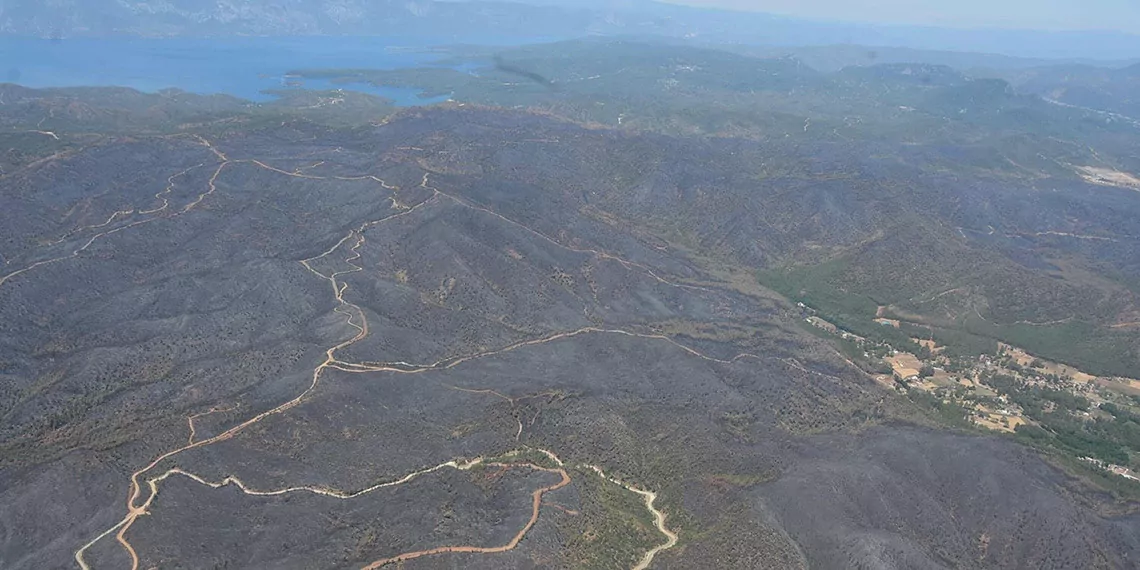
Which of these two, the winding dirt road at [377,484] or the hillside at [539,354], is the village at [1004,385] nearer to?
the hillside at [539,354]

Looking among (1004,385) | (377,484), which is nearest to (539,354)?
(377,484)

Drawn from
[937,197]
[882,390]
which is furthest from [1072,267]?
[882,390]

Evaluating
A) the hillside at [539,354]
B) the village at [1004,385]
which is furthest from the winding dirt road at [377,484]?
the village at [1004,385]

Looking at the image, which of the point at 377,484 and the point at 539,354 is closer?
the point at 377,484

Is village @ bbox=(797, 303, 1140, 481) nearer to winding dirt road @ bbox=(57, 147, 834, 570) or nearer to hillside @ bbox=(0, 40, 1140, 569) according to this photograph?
hillside @ bbox=(0, 40, 1140, 569)

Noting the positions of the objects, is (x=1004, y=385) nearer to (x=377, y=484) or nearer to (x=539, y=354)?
(x=539, y=354)

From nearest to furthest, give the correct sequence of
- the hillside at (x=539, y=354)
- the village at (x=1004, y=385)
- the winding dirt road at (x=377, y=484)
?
the winding dirt road at (x=377, y=484) < the hillside at (x=539, y=354) < the village at (x=1004, y=385)

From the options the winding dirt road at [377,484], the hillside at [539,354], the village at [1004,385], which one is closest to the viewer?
the winding dirt road at [377,484]

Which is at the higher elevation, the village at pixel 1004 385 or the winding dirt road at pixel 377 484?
the winding dirt road at pixel 377 484
